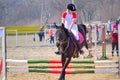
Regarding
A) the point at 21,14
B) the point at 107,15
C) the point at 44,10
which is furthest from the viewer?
the point at 21,14

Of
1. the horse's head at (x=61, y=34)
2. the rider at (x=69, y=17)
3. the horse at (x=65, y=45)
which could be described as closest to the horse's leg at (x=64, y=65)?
the horse at (x=65, y=45)

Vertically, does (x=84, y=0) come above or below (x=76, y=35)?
above

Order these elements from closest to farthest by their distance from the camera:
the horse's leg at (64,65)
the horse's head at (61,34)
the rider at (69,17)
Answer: the horse's head at (61,34) → the horse's leg at (64,65) → the rider at (69,17)

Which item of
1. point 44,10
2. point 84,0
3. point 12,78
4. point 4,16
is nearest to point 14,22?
point 4,16

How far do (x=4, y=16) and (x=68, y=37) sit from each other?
81018mm

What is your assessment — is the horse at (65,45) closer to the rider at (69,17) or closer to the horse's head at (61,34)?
the horse's head at (61,34)

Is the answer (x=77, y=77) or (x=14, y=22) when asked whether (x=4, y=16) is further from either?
(x=77, y=77)

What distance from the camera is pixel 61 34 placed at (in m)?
10.4

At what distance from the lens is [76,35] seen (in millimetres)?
11312

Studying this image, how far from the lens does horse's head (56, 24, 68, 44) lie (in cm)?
1033

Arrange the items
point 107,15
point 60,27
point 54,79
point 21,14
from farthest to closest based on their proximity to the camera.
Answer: point 21,14 → point 107,15 → point 54,79 → point 60,27

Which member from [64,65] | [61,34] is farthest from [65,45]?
[64,65]

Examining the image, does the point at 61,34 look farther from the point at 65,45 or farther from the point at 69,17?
the point at 69,17

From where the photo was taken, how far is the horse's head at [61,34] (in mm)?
10328
